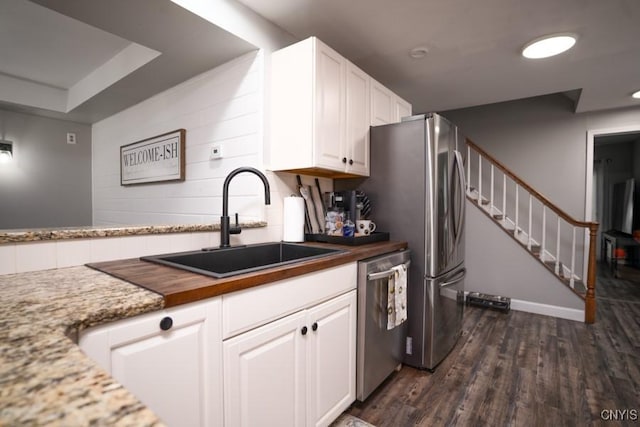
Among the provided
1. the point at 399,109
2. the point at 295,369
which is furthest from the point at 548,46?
the point at 295,369

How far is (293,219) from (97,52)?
234 centimetres

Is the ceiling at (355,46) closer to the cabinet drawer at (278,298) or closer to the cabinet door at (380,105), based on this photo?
the cabinet door at (380,105)

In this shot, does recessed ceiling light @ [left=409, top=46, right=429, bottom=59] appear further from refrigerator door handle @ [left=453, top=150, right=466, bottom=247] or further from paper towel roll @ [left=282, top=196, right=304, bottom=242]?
paper towel roll @ [left=282, top=196, right=304, bottom=242]

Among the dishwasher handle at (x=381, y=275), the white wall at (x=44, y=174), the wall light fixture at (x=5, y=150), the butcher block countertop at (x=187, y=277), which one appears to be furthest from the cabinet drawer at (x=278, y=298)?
the wall light fixture at (x=5, y=150)

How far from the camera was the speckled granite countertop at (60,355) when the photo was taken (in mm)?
344

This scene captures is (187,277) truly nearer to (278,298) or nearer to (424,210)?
(278,298)

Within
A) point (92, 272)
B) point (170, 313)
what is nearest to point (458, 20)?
point (170, 313)

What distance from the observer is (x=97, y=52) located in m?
2.63

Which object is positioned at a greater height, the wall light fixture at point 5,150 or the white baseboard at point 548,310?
the wall light fixture at point 5,150

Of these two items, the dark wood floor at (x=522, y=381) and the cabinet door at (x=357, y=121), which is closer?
the dark wood floor at (x=522, y=381)

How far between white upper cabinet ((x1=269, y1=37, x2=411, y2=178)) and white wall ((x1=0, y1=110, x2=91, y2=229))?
3321 millimetres

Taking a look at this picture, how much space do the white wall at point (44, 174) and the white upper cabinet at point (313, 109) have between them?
3321 mm

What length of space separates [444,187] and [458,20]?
109cm

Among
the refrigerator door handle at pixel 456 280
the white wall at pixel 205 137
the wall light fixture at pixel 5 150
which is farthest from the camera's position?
the wall light fixture at pixel 5 150
